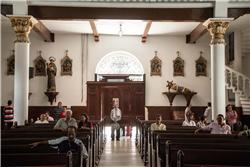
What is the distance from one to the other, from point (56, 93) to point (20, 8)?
20.1ft

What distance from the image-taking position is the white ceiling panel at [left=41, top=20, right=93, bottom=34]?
1304 cm

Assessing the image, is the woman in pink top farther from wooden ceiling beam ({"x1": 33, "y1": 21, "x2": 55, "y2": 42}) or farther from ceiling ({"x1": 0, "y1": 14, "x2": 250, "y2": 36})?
wooden ceiling beam ({"x1": 33, "y1": 21, "x2": 55, "y2": 42})

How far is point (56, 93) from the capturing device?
14852mm

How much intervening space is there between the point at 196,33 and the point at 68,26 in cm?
650

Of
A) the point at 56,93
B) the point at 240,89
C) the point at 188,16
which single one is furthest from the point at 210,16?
the point at 56,93

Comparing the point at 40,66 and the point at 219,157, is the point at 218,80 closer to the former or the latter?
the point at 219,157

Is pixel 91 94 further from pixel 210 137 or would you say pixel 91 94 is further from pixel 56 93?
pixel 210 137

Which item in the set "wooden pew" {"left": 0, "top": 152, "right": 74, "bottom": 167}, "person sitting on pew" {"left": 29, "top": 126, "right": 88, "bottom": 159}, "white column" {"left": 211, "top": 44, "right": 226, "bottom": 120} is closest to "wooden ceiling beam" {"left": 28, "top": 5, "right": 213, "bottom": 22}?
"white column" {"left": 211, "top": 44, "right": 226, "bottom": 120}

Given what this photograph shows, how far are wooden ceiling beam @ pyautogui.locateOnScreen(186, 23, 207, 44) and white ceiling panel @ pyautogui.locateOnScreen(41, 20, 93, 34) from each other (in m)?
5.43

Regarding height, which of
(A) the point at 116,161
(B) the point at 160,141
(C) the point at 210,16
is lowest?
(A) the point at 116,161

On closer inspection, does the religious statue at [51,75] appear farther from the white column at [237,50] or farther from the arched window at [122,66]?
the white column at [237,50]

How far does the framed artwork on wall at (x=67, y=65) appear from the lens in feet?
49.8

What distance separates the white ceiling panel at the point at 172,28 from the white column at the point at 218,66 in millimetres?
3236

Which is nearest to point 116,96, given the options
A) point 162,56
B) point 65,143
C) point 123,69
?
point 123,69
